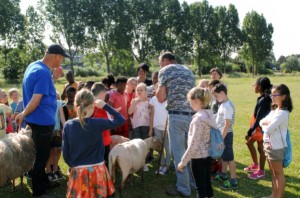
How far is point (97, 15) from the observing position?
Result: 162 feet

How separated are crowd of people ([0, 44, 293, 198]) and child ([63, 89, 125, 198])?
1 cm

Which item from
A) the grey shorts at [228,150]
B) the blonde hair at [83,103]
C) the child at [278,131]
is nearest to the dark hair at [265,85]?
the grey shorts at [228,150]

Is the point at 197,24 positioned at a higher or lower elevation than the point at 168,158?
higher

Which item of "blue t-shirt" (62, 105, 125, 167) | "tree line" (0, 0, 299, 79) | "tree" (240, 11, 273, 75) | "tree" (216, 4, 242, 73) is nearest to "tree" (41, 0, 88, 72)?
"tree line" (0, 0, 299, 79)

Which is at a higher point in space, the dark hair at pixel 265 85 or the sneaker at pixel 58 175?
the dark hair at pixel 265 85

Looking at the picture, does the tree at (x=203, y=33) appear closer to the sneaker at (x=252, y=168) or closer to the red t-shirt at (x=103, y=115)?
the sneaker at (x=252, y=168)

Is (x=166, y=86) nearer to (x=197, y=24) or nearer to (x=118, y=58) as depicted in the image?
(x=118, y=58)

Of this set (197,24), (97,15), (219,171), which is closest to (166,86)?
(219,171)

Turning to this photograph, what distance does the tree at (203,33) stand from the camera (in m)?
60.1

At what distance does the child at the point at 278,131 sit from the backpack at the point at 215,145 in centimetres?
81

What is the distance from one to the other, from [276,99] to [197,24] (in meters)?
57.9

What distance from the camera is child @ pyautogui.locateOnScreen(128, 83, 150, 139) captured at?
653 cm

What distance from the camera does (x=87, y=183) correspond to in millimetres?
3938

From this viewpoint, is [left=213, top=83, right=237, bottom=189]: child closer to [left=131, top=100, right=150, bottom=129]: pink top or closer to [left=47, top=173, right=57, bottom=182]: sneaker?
[left=131, top=100, right=150, bottom=129]: pink top
